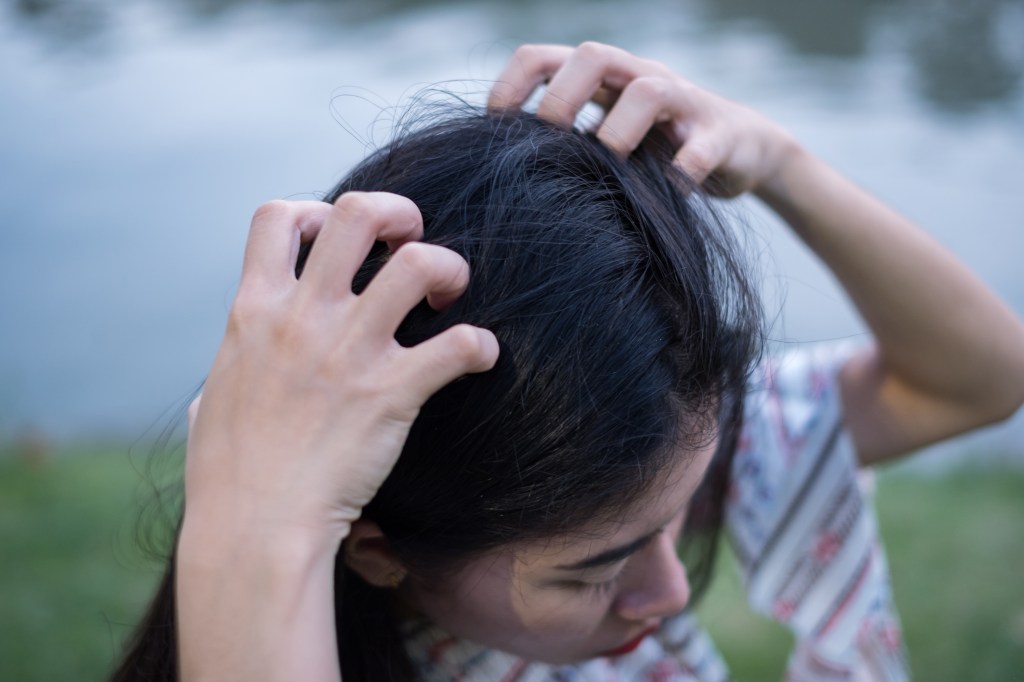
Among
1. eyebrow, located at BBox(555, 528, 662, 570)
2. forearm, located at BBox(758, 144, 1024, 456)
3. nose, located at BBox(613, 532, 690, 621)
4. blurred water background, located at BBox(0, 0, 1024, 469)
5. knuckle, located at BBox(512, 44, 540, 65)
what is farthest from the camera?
blurred water background, located at BBox(0, 0, 1024, 469)

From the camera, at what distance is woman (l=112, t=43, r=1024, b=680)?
1.03 metres

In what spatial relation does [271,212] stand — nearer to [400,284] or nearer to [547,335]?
[400,284]

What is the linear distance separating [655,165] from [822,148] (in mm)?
5402

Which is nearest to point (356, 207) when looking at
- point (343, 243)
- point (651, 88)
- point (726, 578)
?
point (343, 243)

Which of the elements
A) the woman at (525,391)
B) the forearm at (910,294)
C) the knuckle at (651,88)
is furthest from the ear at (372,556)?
the forearm at (910,294)

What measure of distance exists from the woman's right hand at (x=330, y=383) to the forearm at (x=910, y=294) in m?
0.78

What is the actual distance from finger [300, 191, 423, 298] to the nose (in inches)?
22.0

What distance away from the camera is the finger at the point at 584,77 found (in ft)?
4.42

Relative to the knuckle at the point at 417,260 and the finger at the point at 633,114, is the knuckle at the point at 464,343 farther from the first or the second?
the finger at the point at 633,114

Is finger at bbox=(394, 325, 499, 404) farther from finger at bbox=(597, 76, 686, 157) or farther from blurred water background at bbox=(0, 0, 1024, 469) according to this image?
blurred water background at bbox=(0, 0, 1024, 469)

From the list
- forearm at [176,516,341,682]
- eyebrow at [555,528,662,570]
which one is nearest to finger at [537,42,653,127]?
eyebrow at [555,528,662,570]

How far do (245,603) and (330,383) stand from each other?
0.23 metres

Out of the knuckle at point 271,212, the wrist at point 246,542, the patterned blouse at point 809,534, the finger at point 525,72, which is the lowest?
the patterned blouse at point 809,534

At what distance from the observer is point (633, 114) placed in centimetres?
134
